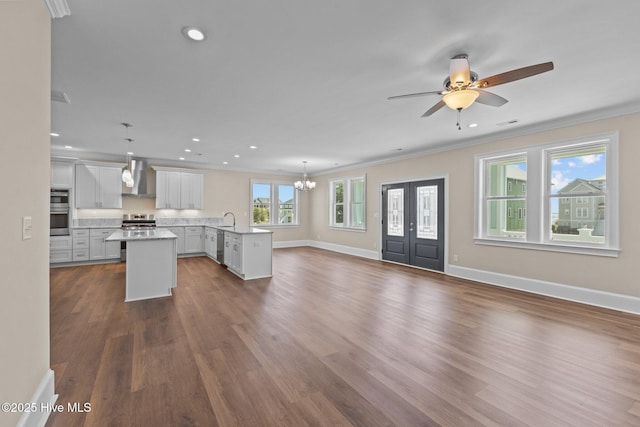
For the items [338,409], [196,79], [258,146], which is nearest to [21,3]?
[196,79]

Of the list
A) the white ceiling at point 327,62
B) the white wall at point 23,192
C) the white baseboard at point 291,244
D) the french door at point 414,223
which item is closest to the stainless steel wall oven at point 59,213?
the white ceiling at point 327,62

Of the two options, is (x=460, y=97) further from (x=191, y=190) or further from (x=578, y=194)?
(x=191, y=190)

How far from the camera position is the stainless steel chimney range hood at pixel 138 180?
7.26 meters

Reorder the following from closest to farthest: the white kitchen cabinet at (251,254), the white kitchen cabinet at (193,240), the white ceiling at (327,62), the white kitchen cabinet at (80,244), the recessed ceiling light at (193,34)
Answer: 1. the white ceiling at (327,62)
2. the recessed ceiling light at (193,34)
3. the white kitchen cabinet at (251,254)
4. the white kitchen cabinet at (80,244)
5. the white kitchen cabinet at (193,240)

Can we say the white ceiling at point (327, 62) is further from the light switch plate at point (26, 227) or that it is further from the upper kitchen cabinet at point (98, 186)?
the upper kitchen cabinet at point (98, 186)

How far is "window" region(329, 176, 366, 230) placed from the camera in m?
8.34

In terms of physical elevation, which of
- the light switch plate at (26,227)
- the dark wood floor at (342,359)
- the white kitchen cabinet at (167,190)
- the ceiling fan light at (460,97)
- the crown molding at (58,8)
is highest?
the crown molding at (58,8)

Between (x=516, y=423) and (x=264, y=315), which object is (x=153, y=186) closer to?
(x=264, y=315)

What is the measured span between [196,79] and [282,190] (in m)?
6.96

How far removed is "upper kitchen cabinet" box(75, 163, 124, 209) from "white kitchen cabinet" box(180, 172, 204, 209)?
1428 millimetres

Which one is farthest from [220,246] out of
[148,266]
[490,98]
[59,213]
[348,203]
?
[490,98]

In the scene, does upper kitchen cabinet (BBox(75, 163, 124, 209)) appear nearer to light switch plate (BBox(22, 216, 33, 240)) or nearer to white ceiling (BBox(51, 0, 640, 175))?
white ceiling (BBox(51, 0, 640, 175))

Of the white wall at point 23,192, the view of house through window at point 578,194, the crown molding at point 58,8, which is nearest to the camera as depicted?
the white wall at point 23,192

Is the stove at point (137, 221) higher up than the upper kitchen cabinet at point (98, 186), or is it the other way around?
the upper kitchen cabinet at point (98, 186)
